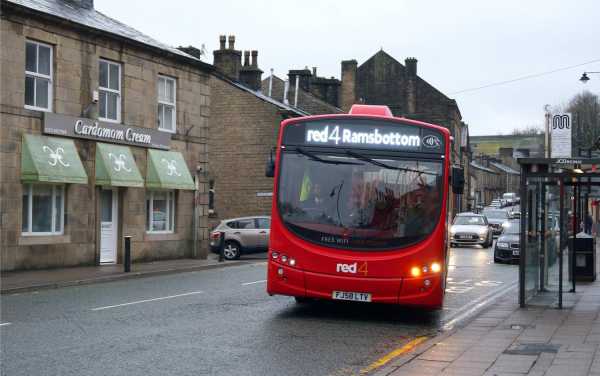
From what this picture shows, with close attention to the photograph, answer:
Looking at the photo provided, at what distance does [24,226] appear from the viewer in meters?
19.3

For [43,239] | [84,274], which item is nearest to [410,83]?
[43,239]

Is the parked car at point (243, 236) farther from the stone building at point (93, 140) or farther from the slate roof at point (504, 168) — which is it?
the slate roof at point (504, 168)

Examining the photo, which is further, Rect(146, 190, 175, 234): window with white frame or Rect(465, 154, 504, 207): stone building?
Rect(465, 154, 504, 207): stone building

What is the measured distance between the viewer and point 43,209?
20.0 metres

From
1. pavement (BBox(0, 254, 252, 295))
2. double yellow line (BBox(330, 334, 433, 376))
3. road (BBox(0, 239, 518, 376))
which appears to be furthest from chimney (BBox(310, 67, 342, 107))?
double yellow line (BBox(330, 334, 433, 376))

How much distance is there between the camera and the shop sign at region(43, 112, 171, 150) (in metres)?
20.0

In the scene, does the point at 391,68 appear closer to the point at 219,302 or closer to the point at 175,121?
the point at 175,121

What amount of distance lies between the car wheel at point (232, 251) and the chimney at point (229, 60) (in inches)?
632

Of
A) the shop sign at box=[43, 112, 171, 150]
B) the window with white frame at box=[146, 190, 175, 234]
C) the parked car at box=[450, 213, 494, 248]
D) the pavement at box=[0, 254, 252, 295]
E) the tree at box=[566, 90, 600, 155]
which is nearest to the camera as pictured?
the pavement at box=[0, 254, 252, 295]

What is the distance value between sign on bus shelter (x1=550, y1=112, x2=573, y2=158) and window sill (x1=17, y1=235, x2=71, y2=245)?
43.7 ft

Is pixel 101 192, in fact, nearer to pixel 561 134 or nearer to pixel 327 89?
pixel 561 134

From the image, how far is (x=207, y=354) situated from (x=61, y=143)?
13406mm

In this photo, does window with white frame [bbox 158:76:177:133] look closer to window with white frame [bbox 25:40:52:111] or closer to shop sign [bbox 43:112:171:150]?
shop sign [bbox 43:112:171:150]

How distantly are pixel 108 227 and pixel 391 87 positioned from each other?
4671 centimetres
